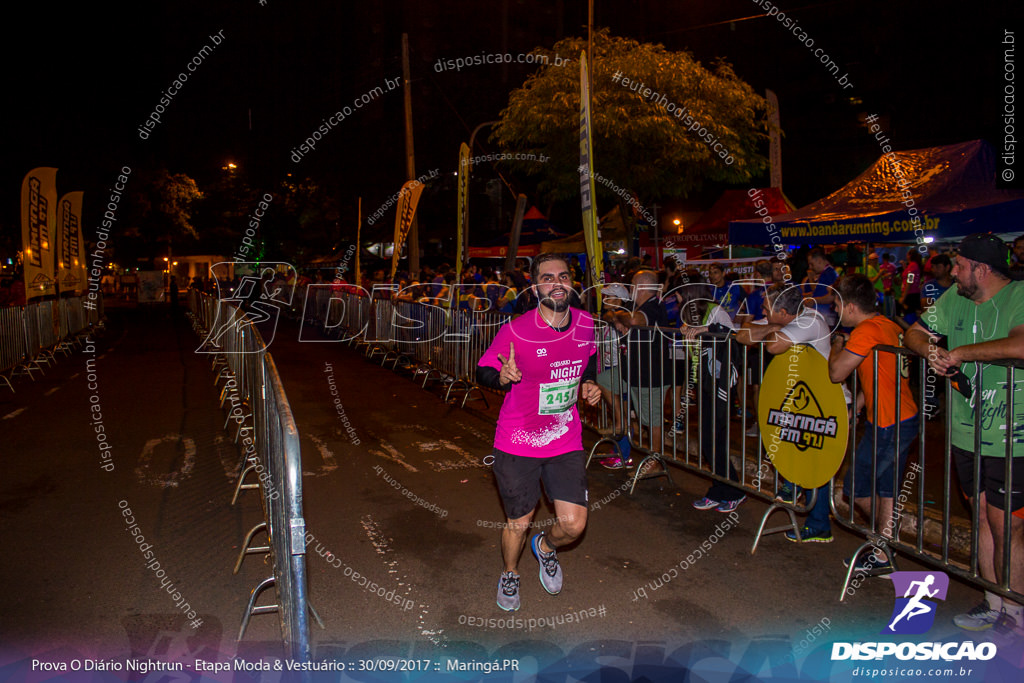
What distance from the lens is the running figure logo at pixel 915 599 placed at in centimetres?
406

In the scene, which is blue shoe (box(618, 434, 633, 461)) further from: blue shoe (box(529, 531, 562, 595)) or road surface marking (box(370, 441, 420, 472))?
blue shoe (box(529, 531, 562, 595))

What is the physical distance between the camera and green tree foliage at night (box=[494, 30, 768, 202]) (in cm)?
1564

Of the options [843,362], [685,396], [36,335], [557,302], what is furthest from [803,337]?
[36,335]

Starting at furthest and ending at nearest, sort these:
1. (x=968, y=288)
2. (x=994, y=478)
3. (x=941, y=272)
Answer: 1. (x=941, y=272)
2. (x=968, y=288)
3. (x=994, y=478)

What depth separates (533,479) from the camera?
4234 millimetres

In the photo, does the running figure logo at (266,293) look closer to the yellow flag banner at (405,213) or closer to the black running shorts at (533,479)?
the yellow flag banner at (405,213)

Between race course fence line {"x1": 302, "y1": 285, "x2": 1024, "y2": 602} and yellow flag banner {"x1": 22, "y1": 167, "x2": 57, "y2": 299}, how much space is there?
1094cm

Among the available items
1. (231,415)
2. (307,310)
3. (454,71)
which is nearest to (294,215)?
(454,71)

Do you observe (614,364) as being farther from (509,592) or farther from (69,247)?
(69,247)

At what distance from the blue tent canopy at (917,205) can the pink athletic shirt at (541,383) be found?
6.61 metres

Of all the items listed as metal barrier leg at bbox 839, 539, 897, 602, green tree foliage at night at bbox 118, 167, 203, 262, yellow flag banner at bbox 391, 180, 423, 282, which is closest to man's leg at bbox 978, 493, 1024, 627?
metal barrier leg at bbox 839, 539, 897, 602

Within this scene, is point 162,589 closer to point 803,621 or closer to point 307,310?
point 803,621

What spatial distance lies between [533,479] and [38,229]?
18363 mm

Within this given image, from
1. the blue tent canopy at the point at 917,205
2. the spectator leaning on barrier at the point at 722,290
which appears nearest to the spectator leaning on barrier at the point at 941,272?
the blue tent canopy at the point at 917,205
